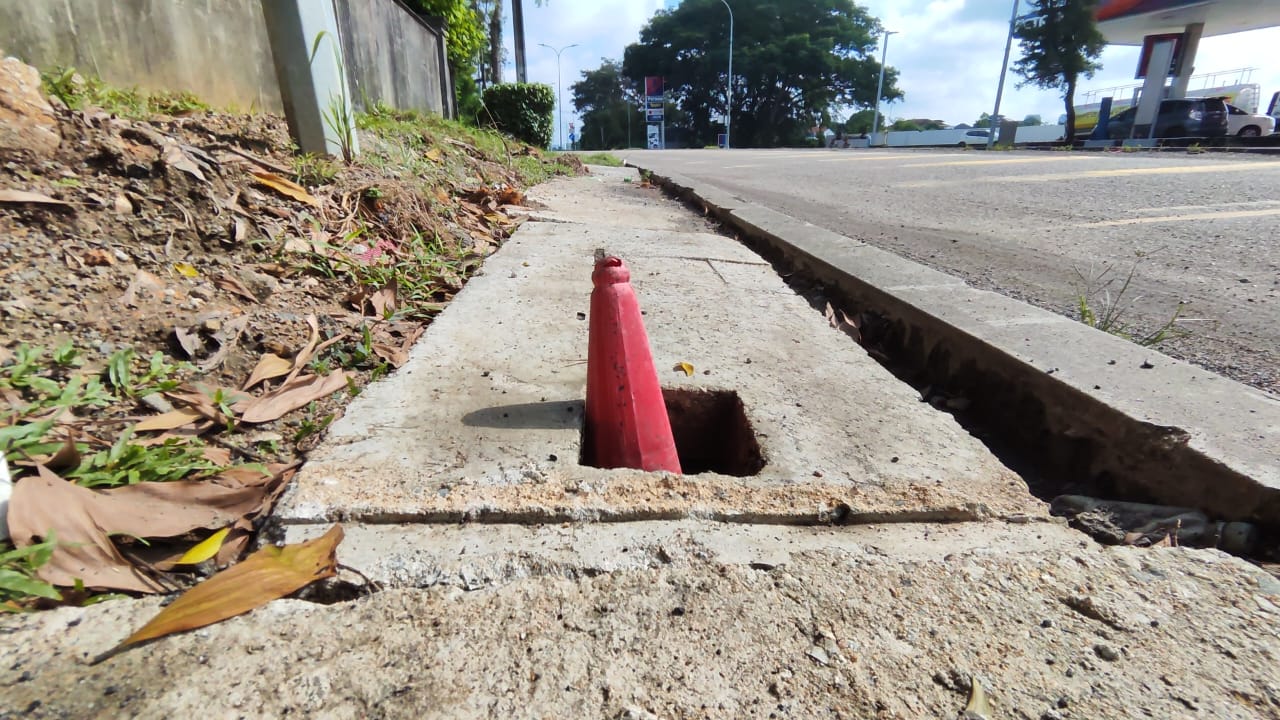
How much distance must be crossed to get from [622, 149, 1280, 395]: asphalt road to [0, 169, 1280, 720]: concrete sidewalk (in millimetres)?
1306

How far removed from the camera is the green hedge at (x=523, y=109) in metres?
12.2

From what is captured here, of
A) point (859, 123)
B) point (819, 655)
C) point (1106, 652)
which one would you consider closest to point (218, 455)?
point (819, 655)

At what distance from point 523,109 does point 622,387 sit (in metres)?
12.2

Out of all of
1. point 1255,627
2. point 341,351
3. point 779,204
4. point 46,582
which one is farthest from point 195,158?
point 779,204

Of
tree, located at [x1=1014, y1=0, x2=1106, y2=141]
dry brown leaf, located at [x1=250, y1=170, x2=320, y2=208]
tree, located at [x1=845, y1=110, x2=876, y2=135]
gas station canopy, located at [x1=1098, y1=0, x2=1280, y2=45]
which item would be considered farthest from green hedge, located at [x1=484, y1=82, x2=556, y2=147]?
tree, located at [x1=845, y1=110, x2=876, y2=135]

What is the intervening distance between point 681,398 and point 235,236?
1.64 metres

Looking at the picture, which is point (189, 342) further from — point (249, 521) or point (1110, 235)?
point (1110, 235)

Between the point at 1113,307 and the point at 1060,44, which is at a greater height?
the point at 1060,44

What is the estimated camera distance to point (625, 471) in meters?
1.20

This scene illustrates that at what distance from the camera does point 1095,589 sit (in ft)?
3.07

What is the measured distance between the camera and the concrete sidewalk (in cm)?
75

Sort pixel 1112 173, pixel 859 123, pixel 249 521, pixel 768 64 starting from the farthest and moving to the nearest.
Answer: pixel 859 123 → pixel 768 64 → pixel 1112 173 → pixel 249 521

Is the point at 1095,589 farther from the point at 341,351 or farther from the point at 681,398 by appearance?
the point at 341,351

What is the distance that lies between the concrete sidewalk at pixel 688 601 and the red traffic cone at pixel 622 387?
9cm
